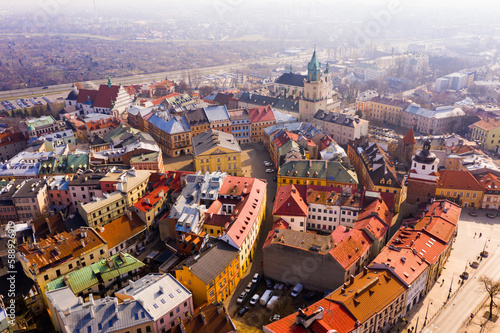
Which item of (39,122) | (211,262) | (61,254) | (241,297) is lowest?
(241,297)

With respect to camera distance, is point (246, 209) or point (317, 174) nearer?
point (246, 209)

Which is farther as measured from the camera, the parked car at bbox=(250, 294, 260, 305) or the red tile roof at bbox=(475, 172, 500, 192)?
the red tile roof at bbox=(475, 172, 500, 192)

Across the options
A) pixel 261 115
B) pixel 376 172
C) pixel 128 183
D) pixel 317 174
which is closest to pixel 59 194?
pixel 128 183

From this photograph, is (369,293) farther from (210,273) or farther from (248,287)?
(210,273)

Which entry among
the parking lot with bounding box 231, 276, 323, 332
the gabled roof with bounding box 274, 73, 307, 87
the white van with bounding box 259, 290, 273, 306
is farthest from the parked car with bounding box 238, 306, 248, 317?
the gabled roof with bounding box 274, 73, 307, 87

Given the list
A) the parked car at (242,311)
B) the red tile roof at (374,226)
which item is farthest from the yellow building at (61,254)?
the red tile roof at (374,226)

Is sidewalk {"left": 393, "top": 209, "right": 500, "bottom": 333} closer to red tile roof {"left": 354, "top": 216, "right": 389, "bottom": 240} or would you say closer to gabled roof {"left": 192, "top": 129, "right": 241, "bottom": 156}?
red tile roof {"left": 354, "top": 216, "right": 389, "bottom": 240}

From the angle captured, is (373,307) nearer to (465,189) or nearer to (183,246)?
(183,246)
